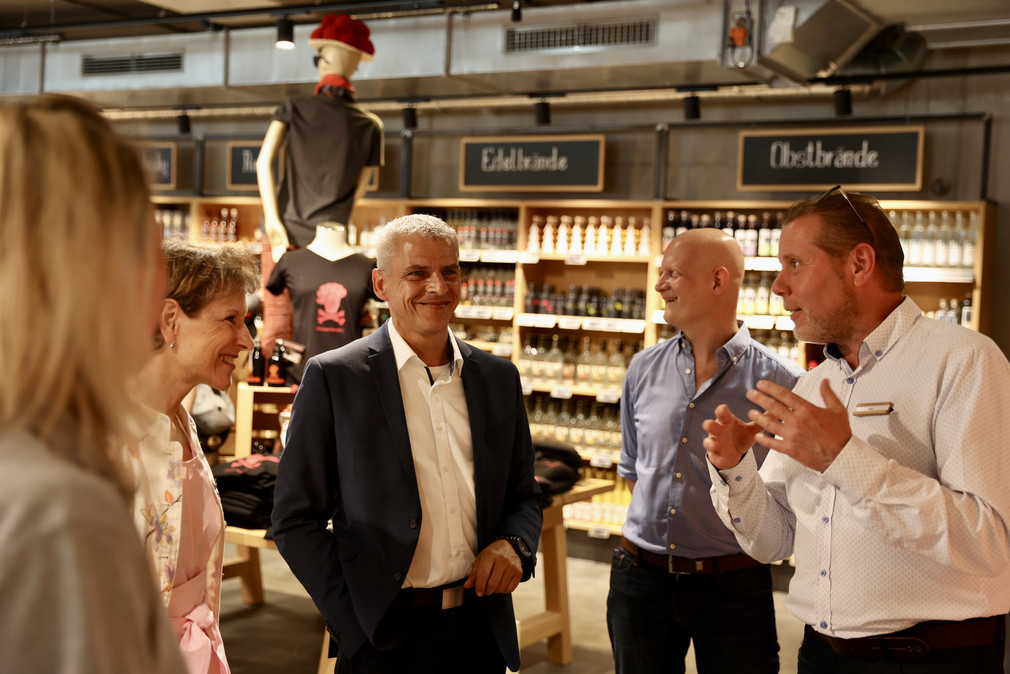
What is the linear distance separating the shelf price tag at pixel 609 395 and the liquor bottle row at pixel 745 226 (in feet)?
3.68

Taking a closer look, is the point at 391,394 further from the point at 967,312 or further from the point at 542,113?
the point at 542,113

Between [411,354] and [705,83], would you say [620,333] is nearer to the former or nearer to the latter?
[705,83]

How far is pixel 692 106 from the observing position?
22.1 feet

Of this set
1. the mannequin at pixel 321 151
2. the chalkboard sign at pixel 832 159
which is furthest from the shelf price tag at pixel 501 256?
the mannequin at pixel 321 151

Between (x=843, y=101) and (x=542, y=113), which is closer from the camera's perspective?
(x=843, y=101)

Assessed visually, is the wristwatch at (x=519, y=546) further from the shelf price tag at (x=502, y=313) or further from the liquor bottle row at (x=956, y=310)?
the shelf price tag at (x=502, y=313)

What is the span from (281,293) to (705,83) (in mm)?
3360

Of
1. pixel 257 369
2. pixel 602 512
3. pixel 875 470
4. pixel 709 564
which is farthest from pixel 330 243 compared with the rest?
pixel 875 470

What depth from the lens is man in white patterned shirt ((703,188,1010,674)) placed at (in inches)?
69.1

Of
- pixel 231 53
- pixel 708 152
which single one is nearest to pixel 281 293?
pixel 231 53

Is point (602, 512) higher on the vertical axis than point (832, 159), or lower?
lower

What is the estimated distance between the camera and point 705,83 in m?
6.40

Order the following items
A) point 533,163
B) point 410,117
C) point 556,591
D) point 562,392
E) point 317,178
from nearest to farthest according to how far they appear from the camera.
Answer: point 556,591
point 317,178
point 562,392
point 533,163
point 410,117

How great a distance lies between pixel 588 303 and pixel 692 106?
1639mm
